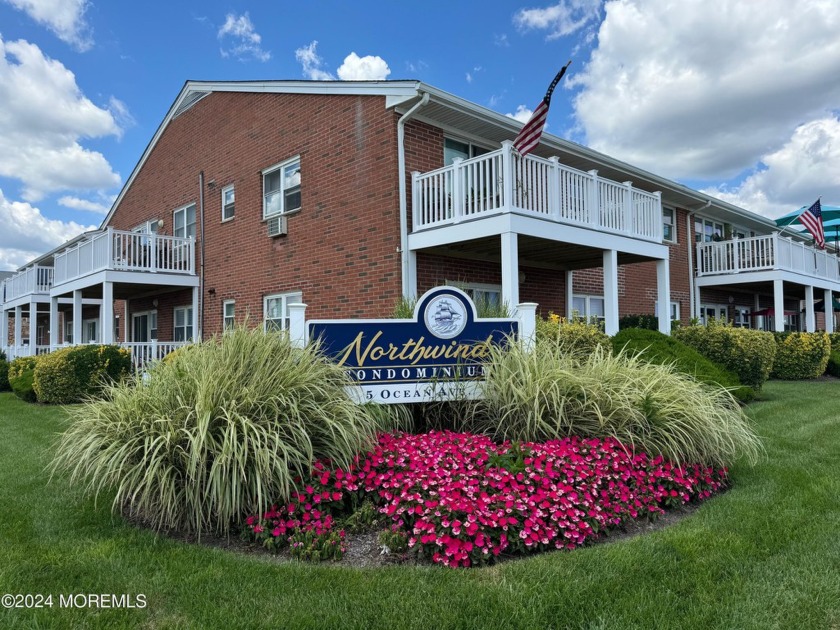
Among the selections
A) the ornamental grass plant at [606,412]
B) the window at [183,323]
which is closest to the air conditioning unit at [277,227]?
the window at [183,323]

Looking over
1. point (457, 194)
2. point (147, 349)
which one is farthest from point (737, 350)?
point (147, 349)

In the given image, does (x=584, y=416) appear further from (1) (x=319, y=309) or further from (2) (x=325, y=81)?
(2) (x=325, y=81)

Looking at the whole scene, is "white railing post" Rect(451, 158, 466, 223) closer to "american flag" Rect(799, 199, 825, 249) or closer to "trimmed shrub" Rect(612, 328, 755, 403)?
"trimmed shrub" Rect(612, 328, 755, 403)

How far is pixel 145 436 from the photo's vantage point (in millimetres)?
4184

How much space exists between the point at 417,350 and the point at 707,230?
59.4 ft

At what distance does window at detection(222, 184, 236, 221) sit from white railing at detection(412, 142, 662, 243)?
6.44 metres

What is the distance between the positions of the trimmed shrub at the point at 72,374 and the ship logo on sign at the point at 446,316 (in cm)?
903

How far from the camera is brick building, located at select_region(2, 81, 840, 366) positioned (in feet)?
33.6

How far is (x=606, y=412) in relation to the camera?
197 inches

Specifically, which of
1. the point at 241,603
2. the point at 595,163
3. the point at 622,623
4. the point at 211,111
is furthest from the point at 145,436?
the point at 211,111

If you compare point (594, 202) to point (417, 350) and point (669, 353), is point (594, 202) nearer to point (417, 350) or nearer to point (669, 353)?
point (669, 353)

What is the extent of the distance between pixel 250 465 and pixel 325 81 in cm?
964

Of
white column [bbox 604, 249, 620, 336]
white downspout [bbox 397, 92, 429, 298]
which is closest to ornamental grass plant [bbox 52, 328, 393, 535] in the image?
white downspout [bbox 397, 92, 429, 298]

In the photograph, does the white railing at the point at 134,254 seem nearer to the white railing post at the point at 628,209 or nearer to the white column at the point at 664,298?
the white railing post at the point at 628,209
